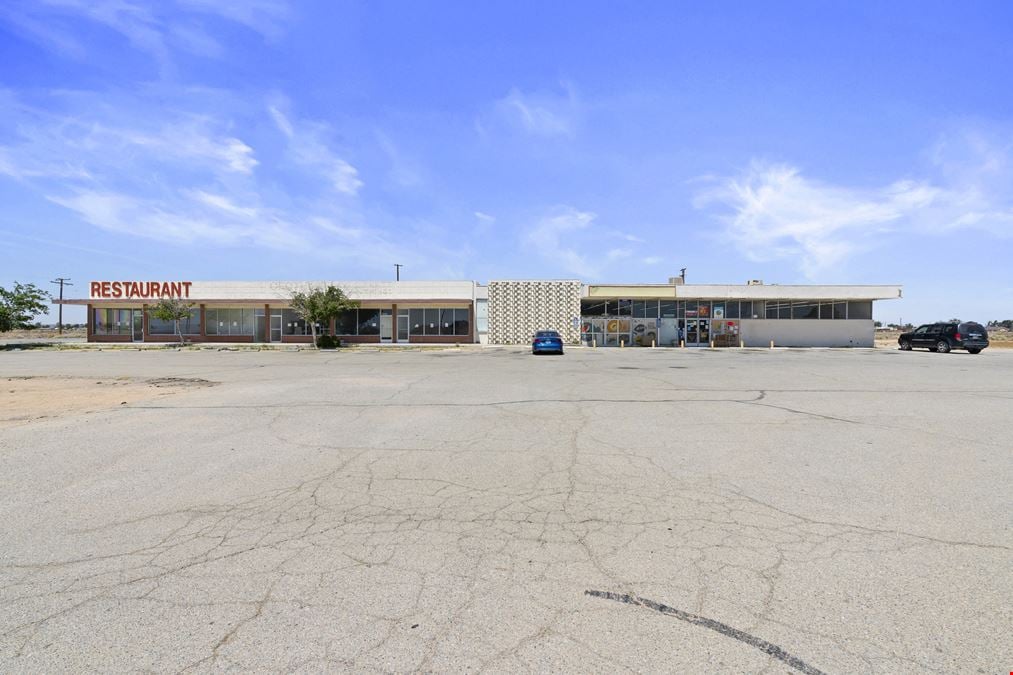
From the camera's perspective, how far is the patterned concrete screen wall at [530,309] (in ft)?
139

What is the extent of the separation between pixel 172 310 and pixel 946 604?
4648cm

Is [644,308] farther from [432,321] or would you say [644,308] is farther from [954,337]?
[954,337]

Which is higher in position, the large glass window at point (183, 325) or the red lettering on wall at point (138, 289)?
the red lettering on wall at point (138, 289)

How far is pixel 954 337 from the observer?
3169 centimetres

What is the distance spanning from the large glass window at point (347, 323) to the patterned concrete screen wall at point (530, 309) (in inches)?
446

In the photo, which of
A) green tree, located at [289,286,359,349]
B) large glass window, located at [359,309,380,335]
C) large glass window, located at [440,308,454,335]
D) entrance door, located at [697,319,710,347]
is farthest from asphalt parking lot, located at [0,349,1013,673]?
entrance door, located at [697,319,710,347]

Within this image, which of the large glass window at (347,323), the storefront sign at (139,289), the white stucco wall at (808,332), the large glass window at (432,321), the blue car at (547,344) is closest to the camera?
the blue car at (547,344)

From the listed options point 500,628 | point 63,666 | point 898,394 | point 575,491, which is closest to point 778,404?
point 898,394

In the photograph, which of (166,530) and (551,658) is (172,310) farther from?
(551,658)

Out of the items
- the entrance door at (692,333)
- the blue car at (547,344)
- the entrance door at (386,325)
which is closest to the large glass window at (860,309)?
the entrance door at (692,333)

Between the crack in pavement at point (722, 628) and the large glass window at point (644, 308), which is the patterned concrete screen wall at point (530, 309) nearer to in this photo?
the large glass window at point (644, 308)

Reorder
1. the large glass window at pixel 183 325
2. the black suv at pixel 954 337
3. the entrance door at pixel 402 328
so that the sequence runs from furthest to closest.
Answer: the large glass window at pixel 183 325 < the entrance door at pixel 402 328 < the black suv at pixel 954 337

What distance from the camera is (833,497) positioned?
4.95 meters

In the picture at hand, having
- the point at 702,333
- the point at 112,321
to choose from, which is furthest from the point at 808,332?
the point at 112,321
